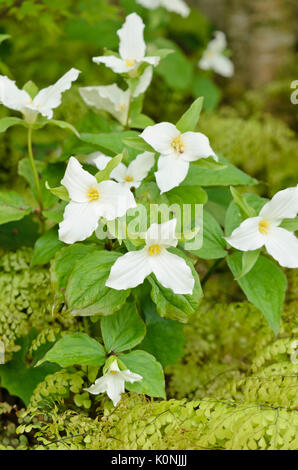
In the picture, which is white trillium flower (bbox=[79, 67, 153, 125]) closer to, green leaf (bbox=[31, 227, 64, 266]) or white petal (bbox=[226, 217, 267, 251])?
green leaf (bbox=[31, 227, 64, 266])

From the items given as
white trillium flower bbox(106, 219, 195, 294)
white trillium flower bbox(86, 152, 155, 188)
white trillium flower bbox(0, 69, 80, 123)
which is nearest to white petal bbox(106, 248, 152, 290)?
white trillium flower bbox(106, 219, 195, 294)

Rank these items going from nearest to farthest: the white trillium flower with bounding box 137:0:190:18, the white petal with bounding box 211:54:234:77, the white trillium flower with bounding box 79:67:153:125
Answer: the white trillium flower with bounding box 79:67:153:125 → the white trillium flower with bounding box 137:0:190:18 → the white petal with bounding box 211:54:234:77

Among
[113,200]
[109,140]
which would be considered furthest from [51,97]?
[113,200]

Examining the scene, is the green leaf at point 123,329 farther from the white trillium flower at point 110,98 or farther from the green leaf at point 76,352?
the white trillium flower at point 110,98

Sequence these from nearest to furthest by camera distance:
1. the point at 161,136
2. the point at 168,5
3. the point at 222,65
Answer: the point at 161,136 → the point at 168,5 → the point at 222,65

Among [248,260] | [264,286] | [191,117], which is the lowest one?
[264,286]

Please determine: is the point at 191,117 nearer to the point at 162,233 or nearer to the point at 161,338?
the point at 162,233

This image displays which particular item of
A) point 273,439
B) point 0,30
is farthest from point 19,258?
point 0,30

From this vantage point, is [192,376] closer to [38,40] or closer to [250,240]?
[250,240]
